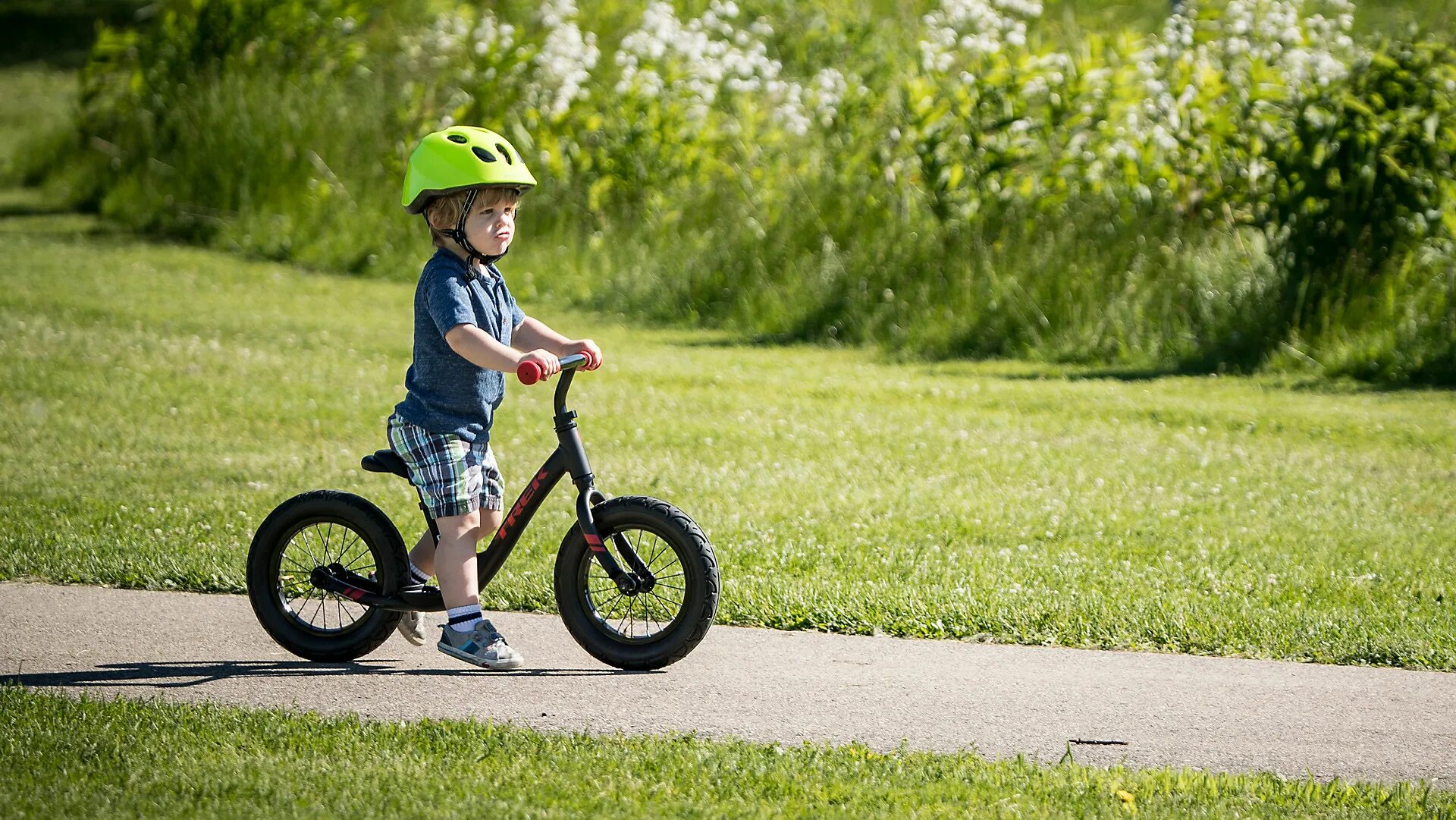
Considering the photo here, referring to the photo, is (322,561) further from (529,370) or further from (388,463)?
(529,370)

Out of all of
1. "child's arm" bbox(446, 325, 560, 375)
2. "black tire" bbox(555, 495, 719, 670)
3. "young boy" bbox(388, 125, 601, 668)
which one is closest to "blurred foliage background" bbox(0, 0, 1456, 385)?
"black tire" bbox(555, 495, 719, 670)

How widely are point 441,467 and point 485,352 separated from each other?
43 cm

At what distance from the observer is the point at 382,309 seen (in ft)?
47.8

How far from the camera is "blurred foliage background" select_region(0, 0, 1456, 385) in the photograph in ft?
40.4

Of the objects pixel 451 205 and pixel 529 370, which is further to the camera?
pixel 451 205

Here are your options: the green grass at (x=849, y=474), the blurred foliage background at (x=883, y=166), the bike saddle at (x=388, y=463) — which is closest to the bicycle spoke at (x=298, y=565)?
the bike saddle at (x=388, y=463)

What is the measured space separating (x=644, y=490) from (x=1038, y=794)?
13.5ft

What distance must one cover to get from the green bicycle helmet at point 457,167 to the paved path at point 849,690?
1548mm

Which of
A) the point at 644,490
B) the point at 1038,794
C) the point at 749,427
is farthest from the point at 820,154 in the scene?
the point at 1038,794

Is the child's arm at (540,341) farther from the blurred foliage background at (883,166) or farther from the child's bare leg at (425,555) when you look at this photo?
the blurred foliage background at (883,166)

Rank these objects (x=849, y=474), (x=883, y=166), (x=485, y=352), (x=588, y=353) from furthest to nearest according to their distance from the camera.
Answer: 1. (x=883, y=166)
2. (x=849, y=474)
3. (x=588, y=353)
4. (x=485, y=352)

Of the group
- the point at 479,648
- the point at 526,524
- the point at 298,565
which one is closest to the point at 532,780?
the point at 479,648

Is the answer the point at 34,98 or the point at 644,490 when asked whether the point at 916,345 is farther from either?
the point at 34,98

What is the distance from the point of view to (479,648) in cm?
522
